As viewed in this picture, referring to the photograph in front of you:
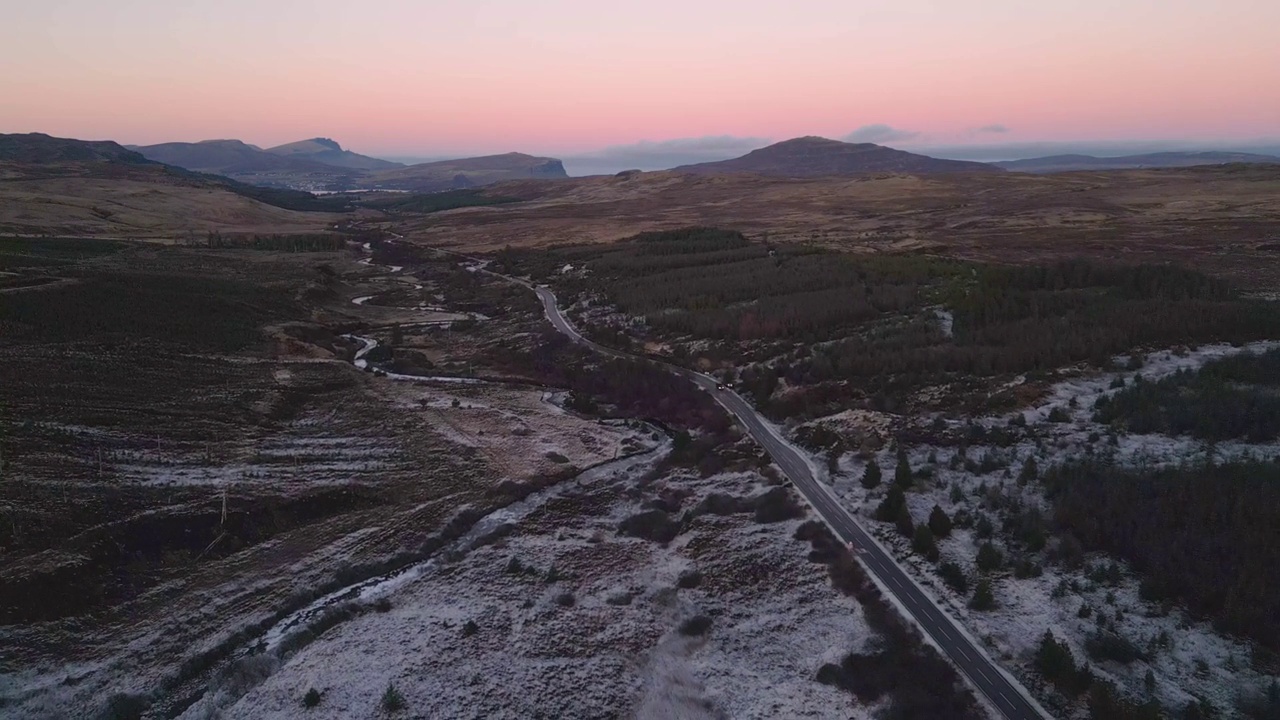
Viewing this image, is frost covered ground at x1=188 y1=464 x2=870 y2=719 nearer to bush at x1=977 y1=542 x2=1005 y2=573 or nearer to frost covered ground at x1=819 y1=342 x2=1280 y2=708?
frost covered ground at x1=819 y1=342 x2=1280 y2=708

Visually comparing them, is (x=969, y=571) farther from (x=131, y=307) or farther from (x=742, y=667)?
(x=131, y=307)

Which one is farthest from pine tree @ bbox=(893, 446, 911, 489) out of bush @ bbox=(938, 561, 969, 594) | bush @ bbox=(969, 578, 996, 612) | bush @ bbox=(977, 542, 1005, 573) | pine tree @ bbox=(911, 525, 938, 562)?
bush @ bbox=(969, 578, 996, 612)

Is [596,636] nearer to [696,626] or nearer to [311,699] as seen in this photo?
[696,626]

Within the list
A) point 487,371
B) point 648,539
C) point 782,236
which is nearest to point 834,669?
point 648,539

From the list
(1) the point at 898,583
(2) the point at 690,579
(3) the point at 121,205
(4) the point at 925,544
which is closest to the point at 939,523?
(4) the point at 925,544

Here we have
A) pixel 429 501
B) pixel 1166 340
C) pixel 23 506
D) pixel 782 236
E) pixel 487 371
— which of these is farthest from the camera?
pixel 782 236
